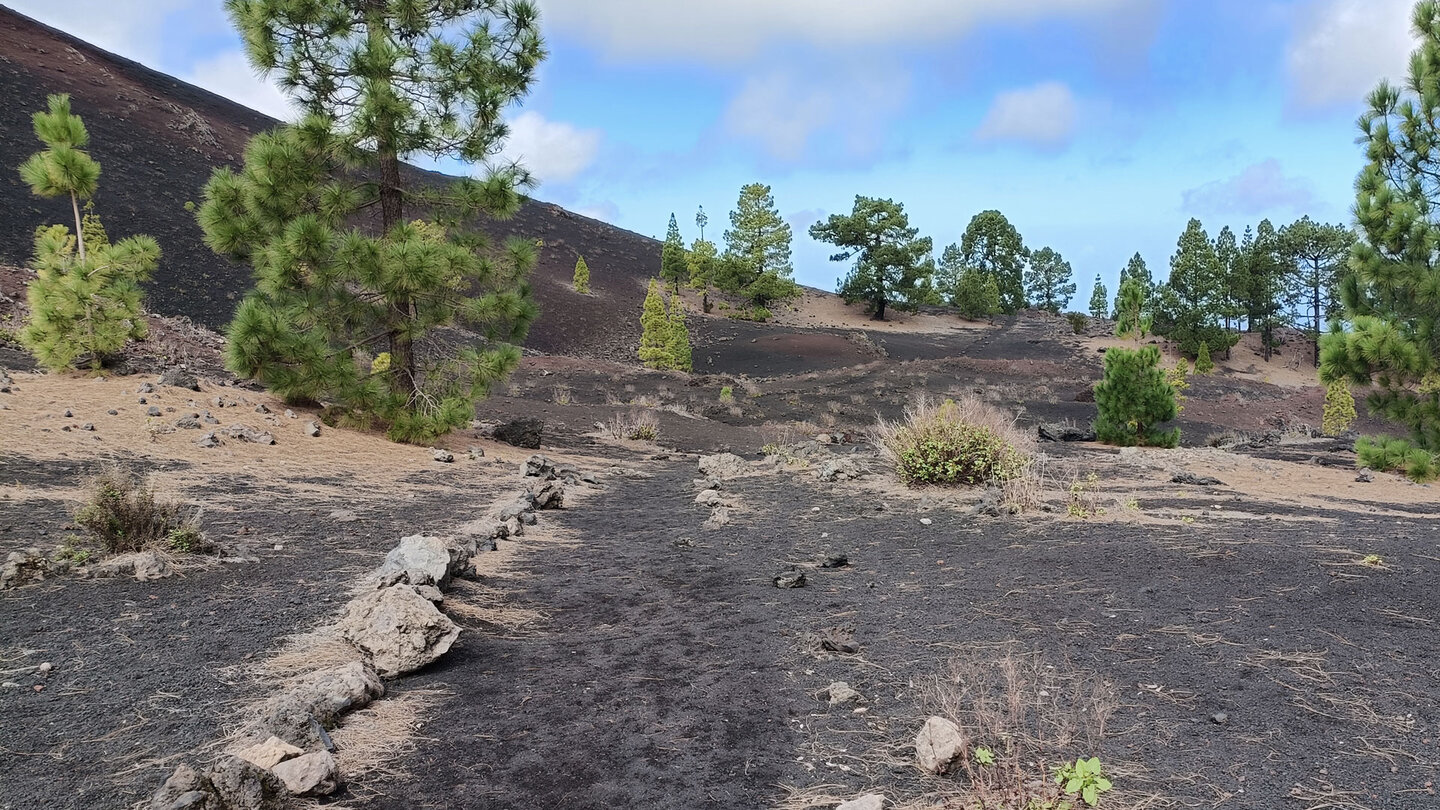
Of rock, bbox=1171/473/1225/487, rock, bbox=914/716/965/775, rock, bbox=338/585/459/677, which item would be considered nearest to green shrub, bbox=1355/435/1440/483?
rock, bbox=1171/473/1225/487

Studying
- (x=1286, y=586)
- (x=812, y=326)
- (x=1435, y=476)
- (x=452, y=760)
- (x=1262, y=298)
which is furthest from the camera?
(x=812, y=326)

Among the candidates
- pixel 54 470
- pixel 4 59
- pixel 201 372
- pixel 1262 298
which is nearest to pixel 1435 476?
pixel 54 470

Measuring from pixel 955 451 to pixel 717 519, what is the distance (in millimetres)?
2747

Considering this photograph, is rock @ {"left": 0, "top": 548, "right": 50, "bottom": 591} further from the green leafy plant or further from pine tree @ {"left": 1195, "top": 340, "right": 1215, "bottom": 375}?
pine tree @ {"left": 1195, "top": 340, "right": 1215, "bottom": 375}

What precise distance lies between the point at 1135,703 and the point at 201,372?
1606 centimetres

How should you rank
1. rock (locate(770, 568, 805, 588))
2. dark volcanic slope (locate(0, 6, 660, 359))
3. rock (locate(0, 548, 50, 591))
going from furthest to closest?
dark volcanic slope (locate(0, 6, 660, 359)) → rock (locate(770, 568, 805, 588)) → rock (locate(0, 548, 50, 591))

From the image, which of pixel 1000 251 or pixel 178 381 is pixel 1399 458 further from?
pixel 1000 251

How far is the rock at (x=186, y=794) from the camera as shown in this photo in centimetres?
244

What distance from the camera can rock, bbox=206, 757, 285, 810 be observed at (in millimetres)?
2467

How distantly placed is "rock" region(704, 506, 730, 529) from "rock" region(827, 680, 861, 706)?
4288 millimetres

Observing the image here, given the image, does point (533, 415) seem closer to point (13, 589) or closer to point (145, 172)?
point (13, 589)

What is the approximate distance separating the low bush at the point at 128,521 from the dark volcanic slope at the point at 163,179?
2267 cm

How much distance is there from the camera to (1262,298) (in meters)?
48.3

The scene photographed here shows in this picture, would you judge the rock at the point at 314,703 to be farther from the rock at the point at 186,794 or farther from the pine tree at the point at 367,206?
the pine tree at the point at 367,206
